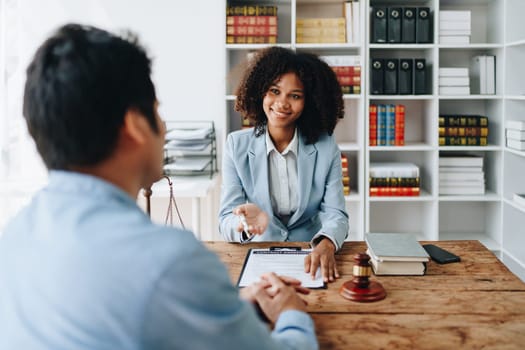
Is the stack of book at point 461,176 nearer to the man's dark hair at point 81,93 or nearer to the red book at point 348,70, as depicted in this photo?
the red book at point 348,70

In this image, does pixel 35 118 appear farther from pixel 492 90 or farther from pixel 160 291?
pixel 492 90

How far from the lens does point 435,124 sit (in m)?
3.66

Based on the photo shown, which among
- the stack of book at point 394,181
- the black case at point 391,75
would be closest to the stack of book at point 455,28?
A: the black case at point 391,75

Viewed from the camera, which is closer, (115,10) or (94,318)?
(94,318)

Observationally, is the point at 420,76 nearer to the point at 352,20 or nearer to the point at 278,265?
the point at 352,20

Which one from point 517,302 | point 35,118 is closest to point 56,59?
point 35,118

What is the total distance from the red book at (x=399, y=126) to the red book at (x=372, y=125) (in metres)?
0.13

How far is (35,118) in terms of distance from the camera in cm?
88

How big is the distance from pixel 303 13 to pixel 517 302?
2.74 meters

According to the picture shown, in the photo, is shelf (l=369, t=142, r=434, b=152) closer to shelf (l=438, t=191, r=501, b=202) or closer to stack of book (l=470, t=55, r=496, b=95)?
shelf (l=438, t=191, r=501, b=202)

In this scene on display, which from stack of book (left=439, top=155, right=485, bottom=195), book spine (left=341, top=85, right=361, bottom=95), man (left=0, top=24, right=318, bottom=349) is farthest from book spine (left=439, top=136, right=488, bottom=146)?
man (left=0, top=24, right=318, bottom=349)

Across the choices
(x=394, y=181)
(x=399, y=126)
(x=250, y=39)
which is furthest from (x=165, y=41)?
(x=394, y=181)

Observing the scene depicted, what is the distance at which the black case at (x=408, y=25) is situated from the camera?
11.8ft

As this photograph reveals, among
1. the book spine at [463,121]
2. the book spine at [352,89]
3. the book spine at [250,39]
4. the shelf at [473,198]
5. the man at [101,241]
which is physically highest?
the book spine at [250,39]
